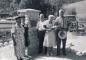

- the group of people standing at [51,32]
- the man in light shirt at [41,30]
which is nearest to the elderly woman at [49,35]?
the group of people standing at [51,32]

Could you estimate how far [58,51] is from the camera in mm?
8531

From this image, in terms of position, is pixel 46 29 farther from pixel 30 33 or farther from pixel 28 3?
pixel 28 3

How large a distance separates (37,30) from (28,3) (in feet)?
51.4

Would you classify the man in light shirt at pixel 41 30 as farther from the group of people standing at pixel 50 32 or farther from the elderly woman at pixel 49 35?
the elderly woman at pixel 49 35

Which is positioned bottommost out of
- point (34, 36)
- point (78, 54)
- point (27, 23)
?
point (78, 54)

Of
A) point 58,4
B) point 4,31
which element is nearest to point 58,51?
point 4,31

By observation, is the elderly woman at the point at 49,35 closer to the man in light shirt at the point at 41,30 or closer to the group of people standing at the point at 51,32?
the group of people standing at the point at 51,32

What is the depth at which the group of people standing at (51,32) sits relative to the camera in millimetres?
8328

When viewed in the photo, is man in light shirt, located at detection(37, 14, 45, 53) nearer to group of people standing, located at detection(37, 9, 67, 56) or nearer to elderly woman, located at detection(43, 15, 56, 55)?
group of people standing, located at detection(37, 9, 67, 56)

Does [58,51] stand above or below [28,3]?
below

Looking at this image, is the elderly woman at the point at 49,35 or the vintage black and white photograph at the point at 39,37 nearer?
the vintage black and white photograph at the point at 39,37

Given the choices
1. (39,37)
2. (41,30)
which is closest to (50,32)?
(41,30)

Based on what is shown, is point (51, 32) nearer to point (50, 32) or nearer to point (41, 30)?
point (50, 32)

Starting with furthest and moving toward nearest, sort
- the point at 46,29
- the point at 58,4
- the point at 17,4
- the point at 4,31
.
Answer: the point at 17,4, the point at 58,4, the point at 4,31, the point at 46,29
